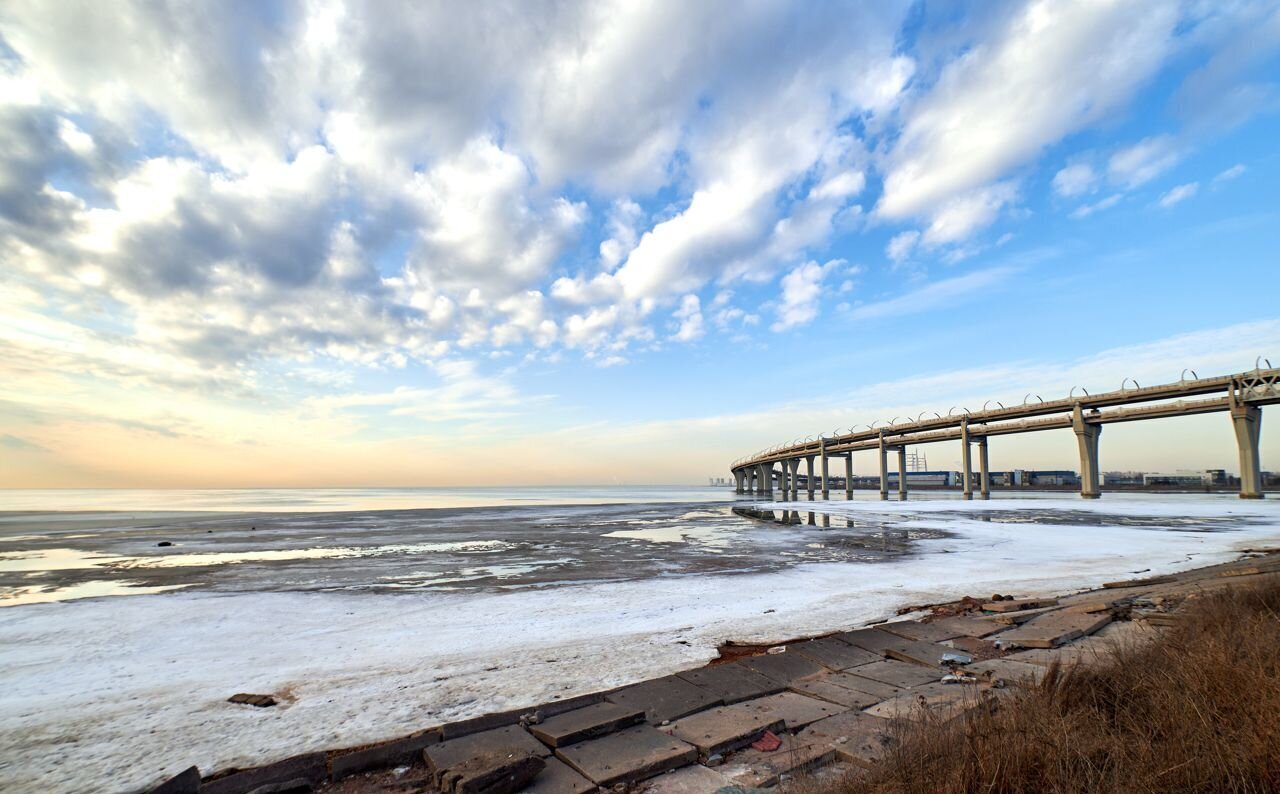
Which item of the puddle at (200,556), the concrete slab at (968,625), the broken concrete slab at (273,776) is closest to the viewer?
the broken concrete slab at (273,776)

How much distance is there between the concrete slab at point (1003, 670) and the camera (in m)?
5.91

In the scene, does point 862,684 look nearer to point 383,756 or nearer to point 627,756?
point 627,756

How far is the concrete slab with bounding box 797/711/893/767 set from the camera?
4160mm

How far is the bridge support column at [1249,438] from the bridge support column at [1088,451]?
993 centimetres

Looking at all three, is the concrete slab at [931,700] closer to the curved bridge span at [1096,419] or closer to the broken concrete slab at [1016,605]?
the broken concrete slab at [1016,605]

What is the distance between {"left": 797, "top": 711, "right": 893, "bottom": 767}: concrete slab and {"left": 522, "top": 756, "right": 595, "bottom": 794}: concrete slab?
1.80 meters

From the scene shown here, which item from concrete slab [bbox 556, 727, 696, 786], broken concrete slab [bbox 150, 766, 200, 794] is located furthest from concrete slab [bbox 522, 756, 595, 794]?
broken concrete slab [bbox 150, 766, 200, 794]

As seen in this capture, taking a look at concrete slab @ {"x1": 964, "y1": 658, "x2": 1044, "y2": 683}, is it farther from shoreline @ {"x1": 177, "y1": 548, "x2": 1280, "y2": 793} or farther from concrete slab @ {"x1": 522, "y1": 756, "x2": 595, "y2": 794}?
concrete slab @ {"x1": 522, "y1": 756, "x2": 595, "y2": 794}

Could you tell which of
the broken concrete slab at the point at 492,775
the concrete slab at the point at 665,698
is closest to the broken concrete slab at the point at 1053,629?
the concrete slab at the point at 665,698

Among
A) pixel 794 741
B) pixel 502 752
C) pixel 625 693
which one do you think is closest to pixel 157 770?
pixel 502 752

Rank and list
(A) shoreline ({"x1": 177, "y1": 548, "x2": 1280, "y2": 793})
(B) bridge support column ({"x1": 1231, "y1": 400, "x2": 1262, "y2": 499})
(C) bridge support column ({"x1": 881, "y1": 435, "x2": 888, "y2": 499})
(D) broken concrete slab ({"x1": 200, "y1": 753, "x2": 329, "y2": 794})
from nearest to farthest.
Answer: (D) broken concrete slab ({"x1": 200, "y1": 753, "x2": 329, "y2": 794}) → (A) shoreline ({"x1": 177, "y1": 548, "x2": 1280, "y2": 793}) → (B) bridge support column ({"x1": 1231, "y1": 400, "x2": 1262, "y2": 499}) → (C) bridge support column ({"x1": 881, "y1": 435, "x2": 888, "y2": 499})

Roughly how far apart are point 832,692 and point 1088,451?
217 ft

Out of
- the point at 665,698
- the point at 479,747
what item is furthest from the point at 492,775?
the point at 665,698

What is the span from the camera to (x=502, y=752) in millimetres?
4391
